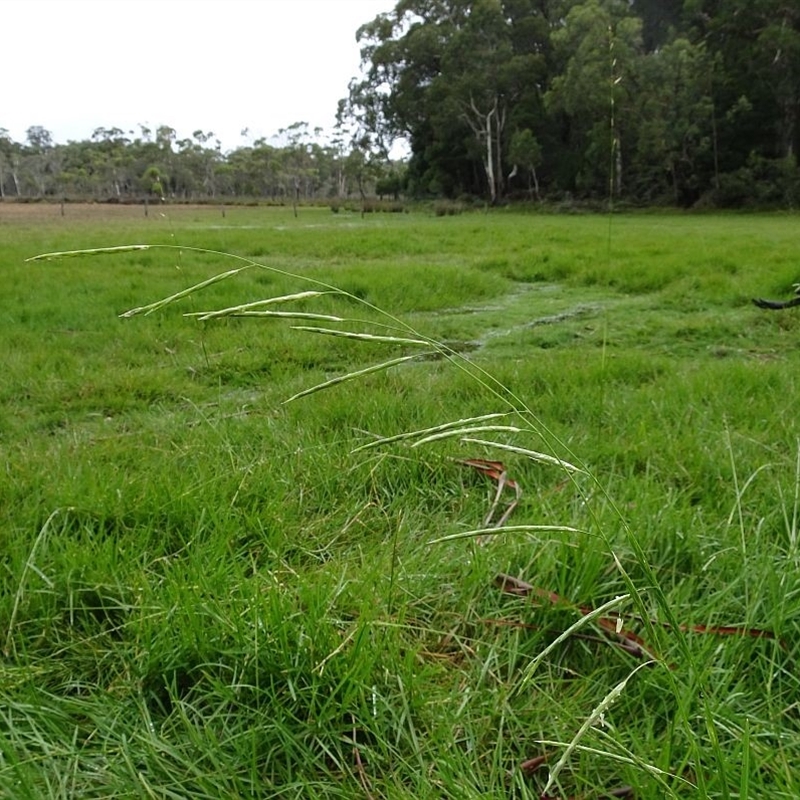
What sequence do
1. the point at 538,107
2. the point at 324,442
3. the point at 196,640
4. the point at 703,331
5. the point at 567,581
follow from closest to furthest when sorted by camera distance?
the point at 196,640, the point at 567,581, the point at 324,442, the point at 703,331, the point at 538,107

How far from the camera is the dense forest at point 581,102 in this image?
23.7 m

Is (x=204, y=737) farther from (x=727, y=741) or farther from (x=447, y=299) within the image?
(x=447, y=299)

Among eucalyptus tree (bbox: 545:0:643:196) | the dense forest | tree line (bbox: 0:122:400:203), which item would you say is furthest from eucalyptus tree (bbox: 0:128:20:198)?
eucalyptus tree (bbox: 545:0:643:196)

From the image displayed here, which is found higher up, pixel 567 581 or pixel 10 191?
pixel 10 191

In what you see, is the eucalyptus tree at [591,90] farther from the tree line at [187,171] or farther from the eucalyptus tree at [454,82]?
the tree line at [187,171]

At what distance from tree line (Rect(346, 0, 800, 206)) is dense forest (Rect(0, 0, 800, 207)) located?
72 millimetres

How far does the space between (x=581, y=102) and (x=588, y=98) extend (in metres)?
0.49

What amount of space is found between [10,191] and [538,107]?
64.6 m

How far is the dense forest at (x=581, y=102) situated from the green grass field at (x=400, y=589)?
1070 centimetres

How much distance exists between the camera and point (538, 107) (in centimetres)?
3291

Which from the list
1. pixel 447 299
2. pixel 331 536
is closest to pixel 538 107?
pixel 447 299

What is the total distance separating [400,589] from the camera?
1.34m

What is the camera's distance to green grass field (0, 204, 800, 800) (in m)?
0.95

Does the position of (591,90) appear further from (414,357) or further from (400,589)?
(414,357)
